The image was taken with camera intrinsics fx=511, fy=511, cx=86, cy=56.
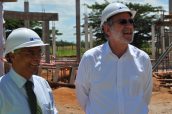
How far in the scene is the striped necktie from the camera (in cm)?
324

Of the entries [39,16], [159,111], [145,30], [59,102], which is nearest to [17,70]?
[159,111]

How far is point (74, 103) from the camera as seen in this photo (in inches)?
556

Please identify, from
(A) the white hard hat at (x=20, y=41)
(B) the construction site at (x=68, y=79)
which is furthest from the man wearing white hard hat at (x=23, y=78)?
(B) the construction site at (x=68, y=79)

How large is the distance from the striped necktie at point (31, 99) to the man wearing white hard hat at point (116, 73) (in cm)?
92

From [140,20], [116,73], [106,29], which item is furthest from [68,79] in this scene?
[140,20]

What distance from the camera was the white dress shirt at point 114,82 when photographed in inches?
161

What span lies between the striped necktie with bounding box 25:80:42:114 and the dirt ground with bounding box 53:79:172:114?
8.98m

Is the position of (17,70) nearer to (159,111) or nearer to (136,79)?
(136,79)

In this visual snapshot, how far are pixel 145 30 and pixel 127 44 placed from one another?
51.7 meters

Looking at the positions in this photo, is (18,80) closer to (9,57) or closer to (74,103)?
(9,57)

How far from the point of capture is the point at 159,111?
12734 millimetres

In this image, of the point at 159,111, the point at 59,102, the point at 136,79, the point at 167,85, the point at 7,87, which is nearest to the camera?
the point at 7,87

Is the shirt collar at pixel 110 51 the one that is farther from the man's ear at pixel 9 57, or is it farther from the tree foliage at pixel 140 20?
the tree foliage at pixel 140 20

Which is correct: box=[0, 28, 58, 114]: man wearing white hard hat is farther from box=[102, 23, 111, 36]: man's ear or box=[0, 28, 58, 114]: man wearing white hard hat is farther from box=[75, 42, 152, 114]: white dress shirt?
box=[102, 23, 111, 36]: man's ear
